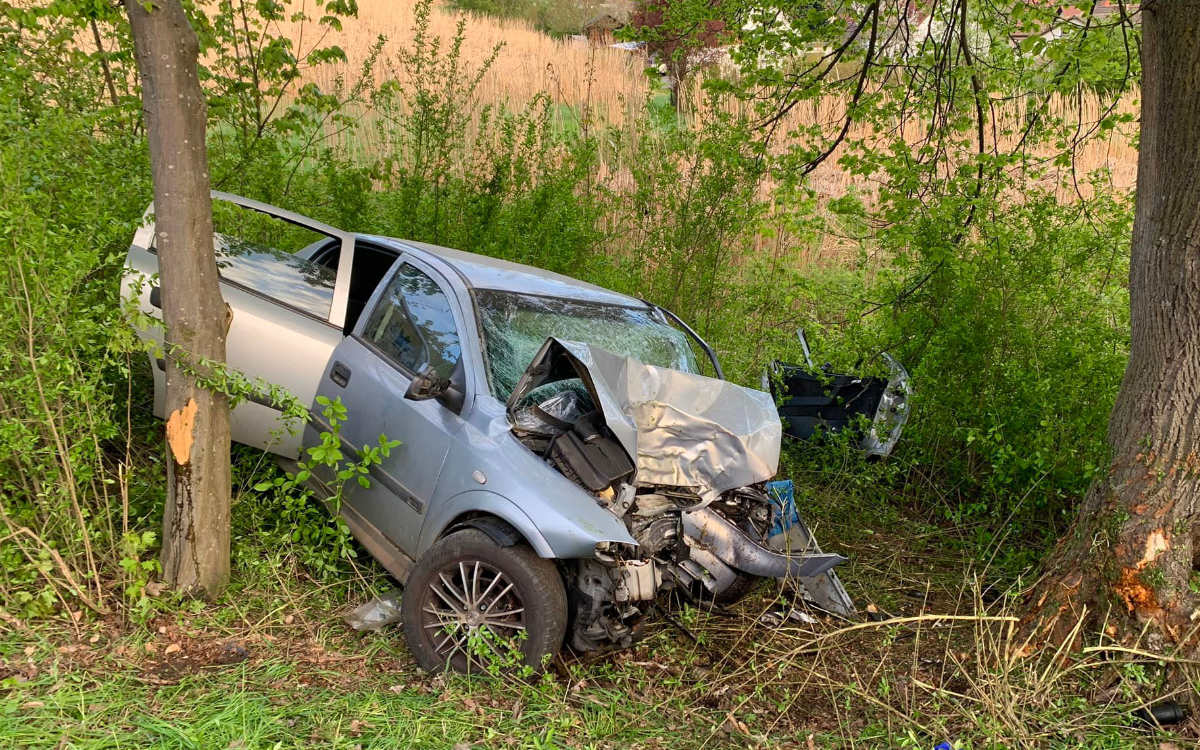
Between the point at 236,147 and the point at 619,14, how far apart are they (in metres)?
17.7

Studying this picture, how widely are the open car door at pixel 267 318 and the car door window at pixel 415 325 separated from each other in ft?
1.12

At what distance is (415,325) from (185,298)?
1.12 m

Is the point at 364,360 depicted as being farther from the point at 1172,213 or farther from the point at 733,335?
the point at 733,335

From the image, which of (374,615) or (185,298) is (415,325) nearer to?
(185,298)

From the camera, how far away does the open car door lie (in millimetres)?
4586

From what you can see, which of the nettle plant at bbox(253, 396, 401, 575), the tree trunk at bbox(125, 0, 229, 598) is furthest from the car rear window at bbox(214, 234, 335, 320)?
the tree trunk at bbox(125, 0, 229, 598)

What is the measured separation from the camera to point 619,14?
2294 cm

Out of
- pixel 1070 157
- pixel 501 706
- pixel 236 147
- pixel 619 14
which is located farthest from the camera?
pixel 619 14

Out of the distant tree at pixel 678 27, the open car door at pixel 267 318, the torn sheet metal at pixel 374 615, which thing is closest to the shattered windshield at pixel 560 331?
the open car door at pixel 267 318

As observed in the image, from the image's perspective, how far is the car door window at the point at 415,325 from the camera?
13.9 ft

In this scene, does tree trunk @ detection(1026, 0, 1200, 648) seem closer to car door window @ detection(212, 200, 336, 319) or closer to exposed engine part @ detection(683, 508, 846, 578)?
exposed engine part @ detection(683, 508, 846, 578)

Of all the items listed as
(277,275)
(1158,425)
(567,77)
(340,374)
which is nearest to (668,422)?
(340,374)

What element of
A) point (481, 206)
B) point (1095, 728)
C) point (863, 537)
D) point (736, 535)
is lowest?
point (863, 537)

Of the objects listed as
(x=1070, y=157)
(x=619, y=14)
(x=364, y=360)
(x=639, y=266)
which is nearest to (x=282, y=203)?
(x=639, y=266)
